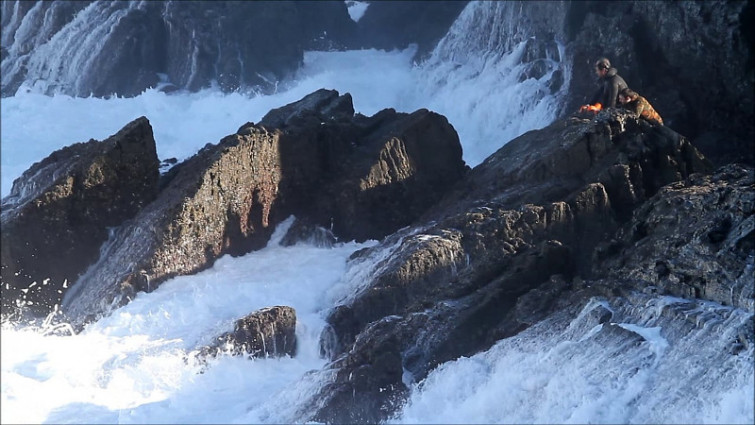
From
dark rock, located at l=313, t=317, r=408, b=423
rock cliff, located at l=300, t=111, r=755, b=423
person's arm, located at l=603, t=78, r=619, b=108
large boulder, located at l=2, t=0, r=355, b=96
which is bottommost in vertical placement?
dark rock, located at l=313, t=317, r=408, b=423

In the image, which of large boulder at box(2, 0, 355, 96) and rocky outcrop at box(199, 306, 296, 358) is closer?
rocky outcrop at box(199, 306, 296, 358)

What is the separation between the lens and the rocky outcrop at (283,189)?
15.0 metres

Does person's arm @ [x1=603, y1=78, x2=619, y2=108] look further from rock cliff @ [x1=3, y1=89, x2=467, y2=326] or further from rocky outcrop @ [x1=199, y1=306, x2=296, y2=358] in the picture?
rocky outcrop @ [x1=199, y1=306, x2=296, y2=358]

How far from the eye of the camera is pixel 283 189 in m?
16.7

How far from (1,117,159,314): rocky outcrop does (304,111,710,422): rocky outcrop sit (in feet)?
10.8

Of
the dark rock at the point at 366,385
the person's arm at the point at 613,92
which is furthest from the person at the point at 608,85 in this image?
the dark rock at the point at 366,385

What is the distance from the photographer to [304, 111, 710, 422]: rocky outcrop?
1171cm

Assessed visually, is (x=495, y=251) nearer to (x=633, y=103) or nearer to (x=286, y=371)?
(x=286, y=371)

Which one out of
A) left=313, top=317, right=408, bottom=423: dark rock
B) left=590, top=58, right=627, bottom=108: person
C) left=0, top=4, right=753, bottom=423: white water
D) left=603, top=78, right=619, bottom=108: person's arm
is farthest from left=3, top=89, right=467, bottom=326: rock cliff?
left=313, top=317, right=408, bottom=423: dark rock

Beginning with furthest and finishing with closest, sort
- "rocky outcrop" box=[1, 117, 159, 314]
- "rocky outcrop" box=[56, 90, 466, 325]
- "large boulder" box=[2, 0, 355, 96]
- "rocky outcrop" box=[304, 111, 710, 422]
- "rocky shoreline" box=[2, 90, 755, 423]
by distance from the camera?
"large boulder" box=[2, 0, 355, 96], "rocky outcrop" box=[56, 90, 466, 325], "rocky outcrop" box=[1, 117, 159, 314], "rocky outcrop" box=[304, 111, 710, 422], "rocky shoreline" box=[2, 90, 755, 423]

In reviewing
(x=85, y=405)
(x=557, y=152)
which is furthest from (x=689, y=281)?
(x=85, y=405)

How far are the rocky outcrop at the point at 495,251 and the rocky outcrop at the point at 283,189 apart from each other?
38.6 inches

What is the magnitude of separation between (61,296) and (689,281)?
8133 millimetres

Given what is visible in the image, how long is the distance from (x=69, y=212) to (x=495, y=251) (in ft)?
18.6
